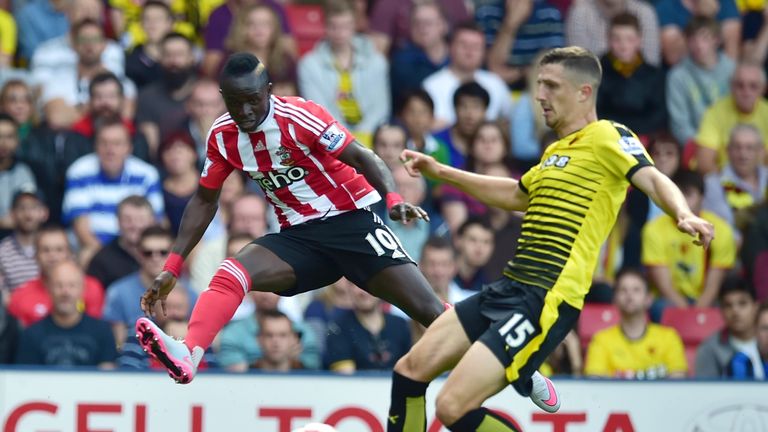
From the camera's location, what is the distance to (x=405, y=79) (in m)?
13.7

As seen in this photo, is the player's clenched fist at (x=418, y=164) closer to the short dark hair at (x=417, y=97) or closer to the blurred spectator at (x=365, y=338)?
the blurred spectator at (x=365, y=338)

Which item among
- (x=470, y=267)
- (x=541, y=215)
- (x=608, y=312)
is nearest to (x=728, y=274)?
(x=608, y=312)

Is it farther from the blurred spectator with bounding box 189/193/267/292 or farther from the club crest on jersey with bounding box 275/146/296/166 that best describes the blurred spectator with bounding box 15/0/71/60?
the club crest on jersey with bounding box 275/146/296/166

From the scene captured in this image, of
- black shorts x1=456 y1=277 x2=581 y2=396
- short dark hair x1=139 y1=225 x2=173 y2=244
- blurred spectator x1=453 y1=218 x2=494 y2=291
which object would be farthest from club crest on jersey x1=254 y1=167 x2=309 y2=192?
blurred spectator x1=453 y1=218 x2=494 y2=291

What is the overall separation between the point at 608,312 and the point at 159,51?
180 inches

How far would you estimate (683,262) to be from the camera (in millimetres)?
12555

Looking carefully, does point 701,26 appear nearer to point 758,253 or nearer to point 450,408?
point 758,253

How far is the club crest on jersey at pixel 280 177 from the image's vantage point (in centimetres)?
824

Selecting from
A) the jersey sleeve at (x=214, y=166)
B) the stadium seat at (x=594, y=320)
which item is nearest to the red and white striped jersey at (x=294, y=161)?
the jersey sleeve at (x=214, y=166)

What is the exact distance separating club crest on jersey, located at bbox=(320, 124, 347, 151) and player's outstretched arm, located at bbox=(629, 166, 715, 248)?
5.96 ft

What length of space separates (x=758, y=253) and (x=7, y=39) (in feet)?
22.3

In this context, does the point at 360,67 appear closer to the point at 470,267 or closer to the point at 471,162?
the point at 471,162

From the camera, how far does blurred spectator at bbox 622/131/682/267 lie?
12.7 m

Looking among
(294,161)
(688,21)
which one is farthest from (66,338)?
(688,21)
